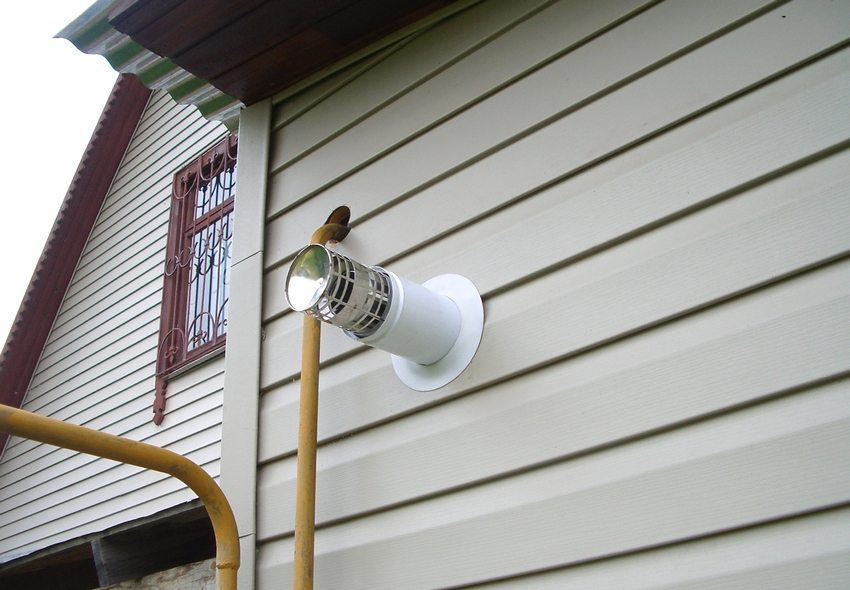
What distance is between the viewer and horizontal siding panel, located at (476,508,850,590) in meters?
1.22

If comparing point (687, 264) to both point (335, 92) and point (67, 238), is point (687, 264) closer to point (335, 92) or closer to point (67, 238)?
point (335, 92)

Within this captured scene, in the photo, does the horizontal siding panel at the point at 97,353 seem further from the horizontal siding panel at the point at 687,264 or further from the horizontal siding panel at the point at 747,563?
the horizontal siding panel at the point at 747,563

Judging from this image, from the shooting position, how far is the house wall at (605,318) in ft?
4.42

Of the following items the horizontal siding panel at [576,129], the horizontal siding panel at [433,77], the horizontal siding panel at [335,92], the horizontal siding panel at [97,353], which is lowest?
the horizontal siding panel at [576,129]

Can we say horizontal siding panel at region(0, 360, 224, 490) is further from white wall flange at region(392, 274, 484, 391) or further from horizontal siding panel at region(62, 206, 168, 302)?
white wall flange at region(392, 274, 484, 391)

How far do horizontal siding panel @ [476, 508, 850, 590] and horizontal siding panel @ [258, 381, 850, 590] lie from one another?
22 mm

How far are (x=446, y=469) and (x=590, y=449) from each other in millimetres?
351

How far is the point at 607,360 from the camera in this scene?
1.58 meters

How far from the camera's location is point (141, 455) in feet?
6.17

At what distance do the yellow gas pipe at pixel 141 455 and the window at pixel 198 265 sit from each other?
10.8ft

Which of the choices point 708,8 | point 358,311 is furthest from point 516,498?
point 708,8

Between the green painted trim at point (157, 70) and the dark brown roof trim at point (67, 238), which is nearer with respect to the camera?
the green painted trim at point (157, 70)

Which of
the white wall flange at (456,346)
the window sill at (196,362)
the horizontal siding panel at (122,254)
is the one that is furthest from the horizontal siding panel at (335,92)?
the horizontal siding panel at (122,254)

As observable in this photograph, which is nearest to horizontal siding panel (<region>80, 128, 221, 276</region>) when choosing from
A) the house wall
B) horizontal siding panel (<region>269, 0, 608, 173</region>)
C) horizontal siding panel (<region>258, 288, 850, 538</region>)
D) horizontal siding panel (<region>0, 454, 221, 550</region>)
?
horizontal siding panel (<region>0, 454, 221, 550</region>)
